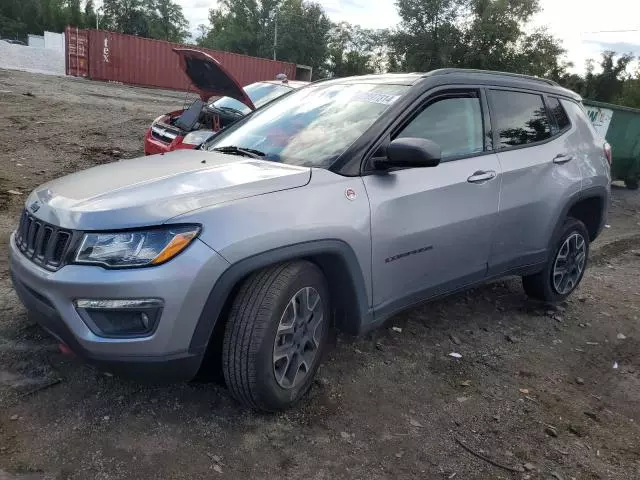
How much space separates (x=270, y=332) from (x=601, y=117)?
10.8 meters

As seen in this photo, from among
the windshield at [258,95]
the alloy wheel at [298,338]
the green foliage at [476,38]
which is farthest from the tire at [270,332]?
the green foliage at [476,38]

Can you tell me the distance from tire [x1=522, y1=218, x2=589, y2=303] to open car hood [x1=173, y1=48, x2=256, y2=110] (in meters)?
3.17

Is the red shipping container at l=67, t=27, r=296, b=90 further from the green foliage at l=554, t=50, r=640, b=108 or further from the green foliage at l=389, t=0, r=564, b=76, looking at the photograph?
the green foliage at l=554, t=50, r=640, b=108

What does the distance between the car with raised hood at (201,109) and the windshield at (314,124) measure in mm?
1981

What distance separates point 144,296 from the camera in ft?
7.59

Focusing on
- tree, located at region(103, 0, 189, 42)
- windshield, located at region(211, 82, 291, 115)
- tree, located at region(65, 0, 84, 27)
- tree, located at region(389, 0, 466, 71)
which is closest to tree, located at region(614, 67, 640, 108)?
tree, located at region(389, 0, 466, 71)

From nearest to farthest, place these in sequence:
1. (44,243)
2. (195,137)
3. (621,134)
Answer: (44,243), (195,137), (621,134)

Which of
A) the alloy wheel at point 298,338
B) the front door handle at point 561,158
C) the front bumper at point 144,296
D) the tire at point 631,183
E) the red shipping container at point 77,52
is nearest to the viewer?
the front bumper at point 144,296

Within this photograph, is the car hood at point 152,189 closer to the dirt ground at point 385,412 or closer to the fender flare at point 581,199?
the dirt ground at point 385,412

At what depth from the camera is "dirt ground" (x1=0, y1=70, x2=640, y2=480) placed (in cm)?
251

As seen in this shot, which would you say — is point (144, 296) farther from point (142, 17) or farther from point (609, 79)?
point (142, 17)

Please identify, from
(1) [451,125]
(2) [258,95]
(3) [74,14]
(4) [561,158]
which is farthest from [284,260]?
(3) [74,14]

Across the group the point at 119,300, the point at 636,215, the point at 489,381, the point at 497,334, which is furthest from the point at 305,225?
the point at 636,215

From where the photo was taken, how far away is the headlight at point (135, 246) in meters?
2.35
